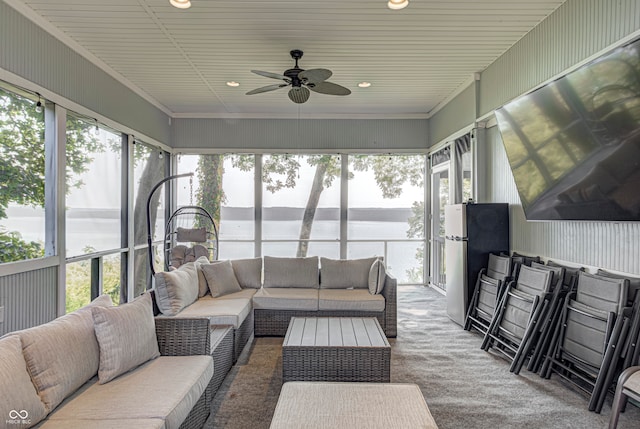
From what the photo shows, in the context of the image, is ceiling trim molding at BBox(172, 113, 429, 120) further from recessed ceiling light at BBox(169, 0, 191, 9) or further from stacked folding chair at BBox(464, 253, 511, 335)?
recessed ceiling light at BBox(169, 0, 191, 9)

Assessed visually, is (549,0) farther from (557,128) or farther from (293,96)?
(293,96)

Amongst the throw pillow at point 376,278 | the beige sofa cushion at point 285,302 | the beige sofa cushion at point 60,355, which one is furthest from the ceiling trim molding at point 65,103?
the throw pillow at point 376,278

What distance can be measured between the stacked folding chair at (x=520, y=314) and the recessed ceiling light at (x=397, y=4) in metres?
2.46

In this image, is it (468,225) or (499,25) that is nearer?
(499,25)

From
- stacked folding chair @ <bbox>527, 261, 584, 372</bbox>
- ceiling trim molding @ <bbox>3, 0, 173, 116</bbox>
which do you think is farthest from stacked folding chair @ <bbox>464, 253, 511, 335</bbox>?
ceiling trim molding @ <bbox>3, 0, 173, 116</bbox>

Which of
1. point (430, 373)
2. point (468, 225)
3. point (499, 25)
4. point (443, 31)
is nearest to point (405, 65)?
point (443, 31)

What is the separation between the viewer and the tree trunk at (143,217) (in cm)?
545

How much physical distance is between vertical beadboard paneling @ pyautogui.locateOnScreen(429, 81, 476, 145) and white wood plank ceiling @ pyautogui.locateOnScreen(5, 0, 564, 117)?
0.19m

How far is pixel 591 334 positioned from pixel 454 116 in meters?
3.61

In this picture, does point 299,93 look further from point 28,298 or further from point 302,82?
point 28,298

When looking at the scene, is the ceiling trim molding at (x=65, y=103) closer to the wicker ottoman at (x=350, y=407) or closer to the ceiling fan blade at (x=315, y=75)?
the ceiling fan blade at (x=315, y=75)

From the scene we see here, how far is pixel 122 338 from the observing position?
2133 millimetres

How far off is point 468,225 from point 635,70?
2337 mm

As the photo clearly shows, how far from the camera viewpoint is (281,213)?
6.88 metres
